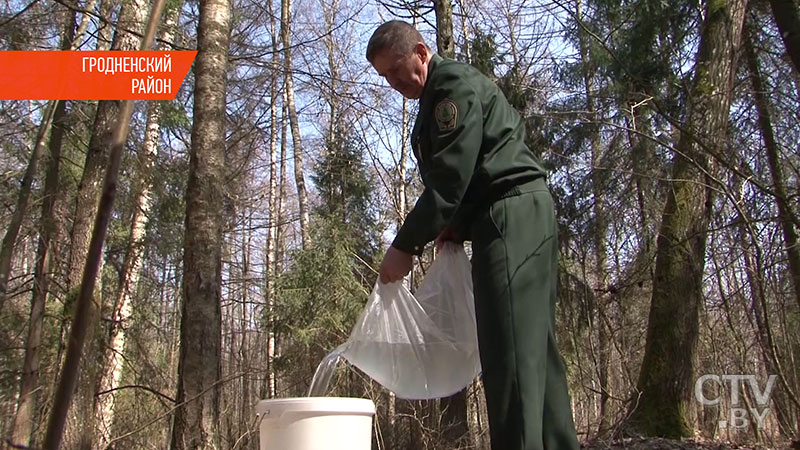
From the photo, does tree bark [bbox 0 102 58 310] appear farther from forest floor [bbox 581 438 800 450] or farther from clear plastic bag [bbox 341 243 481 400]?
forest floor [bbox 581 438 800 450]

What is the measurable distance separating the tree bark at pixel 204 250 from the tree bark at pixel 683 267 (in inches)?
121

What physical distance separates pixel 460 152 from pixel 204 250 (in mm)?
2075

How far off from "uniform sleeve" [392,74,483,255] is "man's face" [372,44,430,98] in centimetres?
14

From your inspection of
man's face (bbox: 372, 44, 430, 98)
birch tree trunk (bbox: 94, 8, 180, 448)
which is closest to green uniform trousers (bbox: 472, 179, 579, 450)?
man's face (bbox: 372, 44, 430, 98)

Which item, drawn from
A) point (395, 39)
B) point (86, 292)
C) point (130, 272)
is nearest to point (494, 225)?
point (395, 39)

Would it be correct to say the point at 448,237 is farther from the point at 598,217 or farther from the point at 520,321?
the point at 598,217

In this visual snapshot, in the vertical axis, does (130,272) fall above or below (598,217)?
below

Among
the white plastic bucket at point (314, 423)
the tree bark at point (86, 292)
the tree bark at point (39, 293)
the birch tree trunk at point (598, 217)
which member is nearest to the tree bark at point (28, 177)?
the white plastic bucket at point (314, 423)

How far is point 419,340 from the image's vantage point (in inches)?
89.6

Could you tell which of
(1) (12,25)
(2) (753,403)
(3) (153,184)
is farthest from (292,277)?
(2) (753,403)

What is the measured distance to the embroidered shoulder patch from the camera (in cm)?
209

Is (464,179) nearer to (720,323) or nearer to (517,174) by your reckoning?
(517,174)

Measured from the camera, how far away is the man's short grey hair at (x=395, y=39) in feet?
7.37

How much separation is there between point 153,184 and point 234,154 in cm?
643
